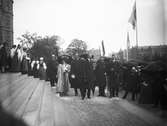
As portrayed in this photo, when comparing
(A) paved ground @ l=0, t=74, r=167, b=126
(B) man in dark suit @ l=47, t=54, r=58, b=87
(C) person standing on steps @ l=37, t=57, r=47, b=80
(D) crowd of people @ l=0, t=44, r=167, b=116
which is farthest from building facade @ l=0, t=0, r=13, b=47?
(C) person standing on steps @ l=37, t=57, r=47, b=80

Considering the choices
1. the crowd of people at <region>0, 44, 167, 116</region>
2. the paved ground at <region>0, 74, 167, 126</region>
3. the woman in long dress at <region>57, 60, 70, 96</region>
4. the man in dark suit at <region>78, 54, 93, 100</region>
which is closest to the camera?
the paved ground at <region>0, 74, 167, 126</region>

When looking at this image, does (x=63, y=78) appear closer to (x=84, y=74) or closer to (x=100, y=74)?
(x=84, y=74)

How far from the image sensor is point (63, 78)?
9.40m

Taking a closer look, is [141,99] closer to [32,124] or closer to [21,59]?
[32,124]

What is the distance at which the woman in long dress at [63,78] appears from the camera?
9.21 m

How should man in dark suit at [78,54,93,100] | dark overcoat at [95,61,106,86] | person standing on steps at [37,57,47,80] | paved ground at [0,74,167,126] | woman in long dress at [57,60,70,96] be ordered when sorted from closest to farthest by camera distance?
paved ground at [0,74,167,126] < man in dark suit at [78,54,93,100] < woman in long dress at [57,60,70,96] < dark overcoat at [95,61,106,86] < person standing on steps at [37,57,47,80]

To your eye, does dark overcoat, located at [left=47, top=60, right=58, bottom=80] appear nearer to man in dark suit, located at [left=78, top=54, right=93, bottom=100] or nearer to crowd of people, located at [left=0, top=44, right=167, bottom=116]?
crowd of people, located at [left=0, top=44, right=167, bottom=116]

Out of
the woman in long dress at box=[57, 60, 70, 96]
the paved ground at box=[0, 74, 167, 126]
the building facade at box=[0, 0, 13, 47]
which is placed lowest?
the paved ground at box=[0, 74, 167, 126]

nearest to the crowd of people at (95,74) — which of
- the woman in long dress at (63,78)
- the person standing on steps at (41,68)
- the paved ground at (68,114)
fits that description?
the woman in long dress at (63,78)

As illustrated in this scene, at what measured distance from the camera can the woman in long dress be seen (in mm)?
9206

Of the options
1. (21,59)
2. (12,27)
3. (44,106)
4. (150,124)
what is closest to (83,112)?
(44,106)

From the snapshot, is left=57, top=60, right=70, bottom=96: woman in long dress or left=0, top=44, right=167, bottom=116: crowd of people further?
left=57, top=60, right=70, bottom=96: woman in long dress

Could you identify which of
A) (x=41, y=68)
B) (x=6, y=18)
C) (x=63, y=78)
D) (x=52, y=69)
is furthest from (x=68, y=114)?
(x=41, y=68)

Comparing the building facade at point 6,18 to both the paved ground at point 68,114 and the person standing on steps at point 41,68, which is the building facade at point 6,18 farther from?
the person standing on steps at point 41,68
